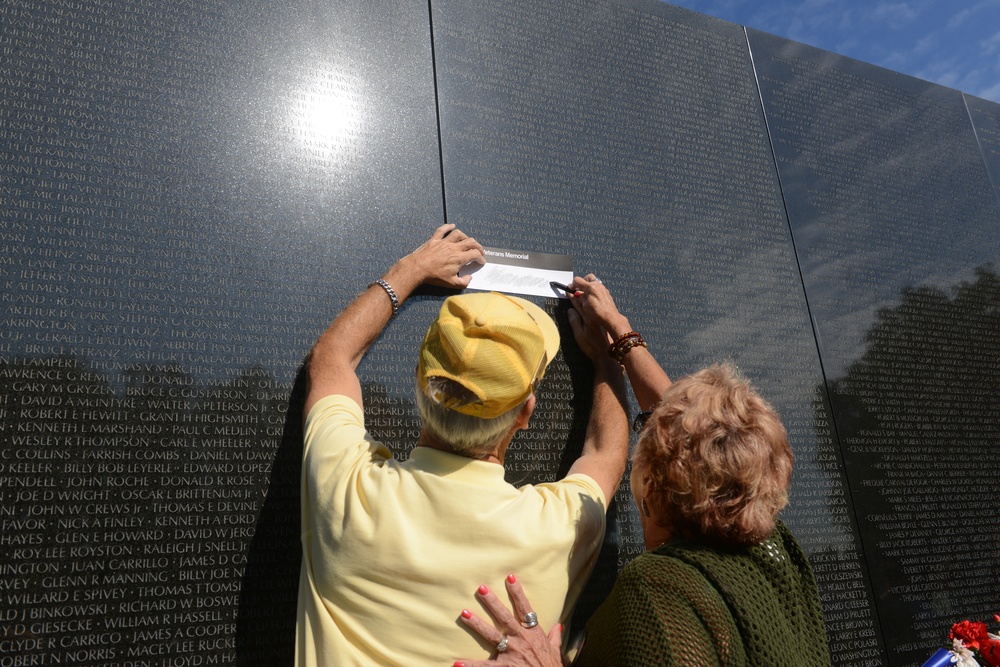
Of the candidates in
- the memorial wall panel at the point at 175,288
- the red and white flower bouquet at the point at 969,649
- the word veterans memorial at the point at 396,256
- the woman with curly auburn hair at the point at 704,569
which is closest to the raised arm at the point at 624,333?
the word veterans memorial at the point at 396,256

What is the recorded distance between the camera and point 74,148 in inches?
97.9

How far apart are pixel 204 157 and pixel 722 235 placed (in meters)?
2.47

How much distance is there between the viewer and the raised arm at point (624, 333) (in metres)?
2.76

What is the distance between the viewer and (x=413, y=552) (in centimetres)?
162

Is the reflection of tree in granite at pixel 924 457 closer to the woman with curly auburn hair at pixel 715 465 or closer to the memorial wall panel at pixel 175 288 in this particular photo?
the woman with curly auburn hair at pixel 715 465

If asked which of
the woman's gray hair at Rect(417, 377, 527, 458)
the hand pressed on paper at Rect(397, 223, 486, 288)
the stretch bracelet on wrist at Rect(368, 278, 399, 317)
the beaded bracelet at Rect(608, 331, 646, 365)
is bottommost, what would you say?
the woman's gray hair at Rect(417, 377, 527, 458)

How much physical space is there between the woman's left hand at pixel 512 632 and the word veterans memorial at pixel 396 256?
2.96 ft

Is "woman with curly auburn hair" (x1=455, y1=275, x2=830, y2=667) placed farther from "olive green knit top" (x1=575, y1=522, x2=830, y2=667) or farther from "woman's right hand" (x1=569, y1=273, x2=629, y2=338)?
"woman's right hand" (x1=569, y1=273, x2=629, y2=338)

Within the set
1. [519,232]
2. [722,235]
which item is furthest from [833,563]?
[519,232]

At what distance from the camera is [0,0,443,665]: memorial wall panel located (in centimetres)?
211

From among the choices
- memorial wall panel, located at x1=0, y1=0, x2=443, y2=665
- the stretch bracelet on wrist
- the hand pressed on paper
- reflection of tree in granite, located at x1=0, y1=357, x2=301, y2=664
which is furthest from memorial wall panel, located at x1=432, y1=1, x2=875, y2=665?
reflection of tree in granite, located at x1=0, y1=357, x2=301, y2=664

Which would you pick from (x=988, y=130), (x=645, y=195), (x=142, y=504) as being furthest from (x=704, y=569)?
(x=988, y=130)

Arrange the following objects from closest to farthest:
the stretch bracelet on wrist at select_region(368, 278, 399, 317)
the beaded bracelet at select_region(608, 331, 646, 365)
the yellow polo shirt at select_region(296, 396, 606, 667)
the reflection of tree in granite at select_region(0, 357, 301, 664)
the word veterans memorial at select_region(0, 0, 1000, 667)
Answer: the yellow polo shirt at select_region(296, 396, 606, 667) < the reflection of tree in granite at select_region(0, 357, 301, 664) < the word veterans memorial at select_region(0, 0, 1000, 667) < the stretch bracelet on wrist at select_region(368, 278, 399, 317) < the beaded bracelet at select_region(608, 331, 646, 365)

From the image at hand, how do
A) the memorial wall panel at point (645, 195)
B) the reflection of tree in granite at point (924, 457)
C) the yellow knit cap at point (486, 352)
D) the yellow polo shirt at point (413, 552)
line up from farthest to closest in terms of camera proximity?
the reflection of tree in granite at point (924, 457), the memorial wall panel at point (645, 195), the yellow knit cap at point (486, 352), the yellow polo shirt at point (413, 552)
